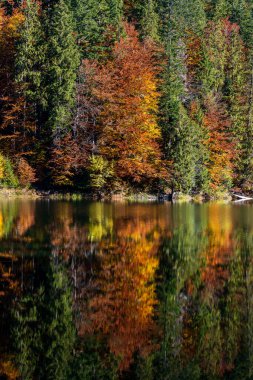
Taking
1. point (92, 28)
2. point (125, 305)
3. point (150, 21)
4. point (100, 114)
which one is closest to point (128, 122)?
point (100, 114)

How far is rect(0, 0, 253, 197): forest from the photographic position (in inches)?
2368

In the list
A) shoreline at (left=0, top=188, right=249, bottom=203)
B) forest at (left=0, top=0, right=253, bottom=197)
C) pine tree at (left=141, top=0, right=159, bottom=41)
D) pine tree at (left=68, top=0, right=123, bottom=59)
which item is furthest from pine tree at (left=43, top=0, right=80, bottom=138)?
pine tree at (left=141, top=0, right=159, bottom=41)

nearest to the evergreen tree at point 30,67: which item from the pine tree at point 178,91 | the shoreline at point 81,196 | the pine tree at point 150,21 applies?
the shoreline at point 81,196

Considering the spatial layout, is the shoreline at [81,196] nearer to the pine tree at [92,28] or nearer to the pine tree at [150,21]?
the pine tree at [92,28]

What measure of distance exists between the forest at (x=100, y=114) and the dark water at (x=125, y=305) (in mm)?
32816

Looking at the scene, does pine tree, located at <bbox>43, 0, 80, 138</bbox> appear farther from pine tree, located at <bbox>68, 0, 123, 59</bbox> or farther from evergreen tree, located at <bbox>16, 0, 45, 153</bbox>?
pine tree, located at <bbox>68, 0, 123, 59</bbox>

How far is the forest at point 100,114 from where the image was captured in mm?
60156

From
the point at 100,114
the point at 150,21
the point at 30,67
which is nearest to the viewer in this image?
the point at 30,67

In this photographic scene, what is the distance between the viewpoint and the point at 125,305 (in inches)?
595

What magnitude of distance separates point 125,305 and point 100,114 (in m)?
48.4

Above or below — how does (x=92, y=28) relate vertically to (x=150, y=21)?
below

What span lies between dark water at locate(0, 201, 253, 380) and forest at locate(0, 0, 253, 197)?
108ft

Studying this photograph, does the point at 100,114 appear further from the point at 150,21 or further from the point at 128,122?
the point at 150,21

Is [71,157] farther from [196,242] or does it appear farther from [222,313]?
[222,313]
